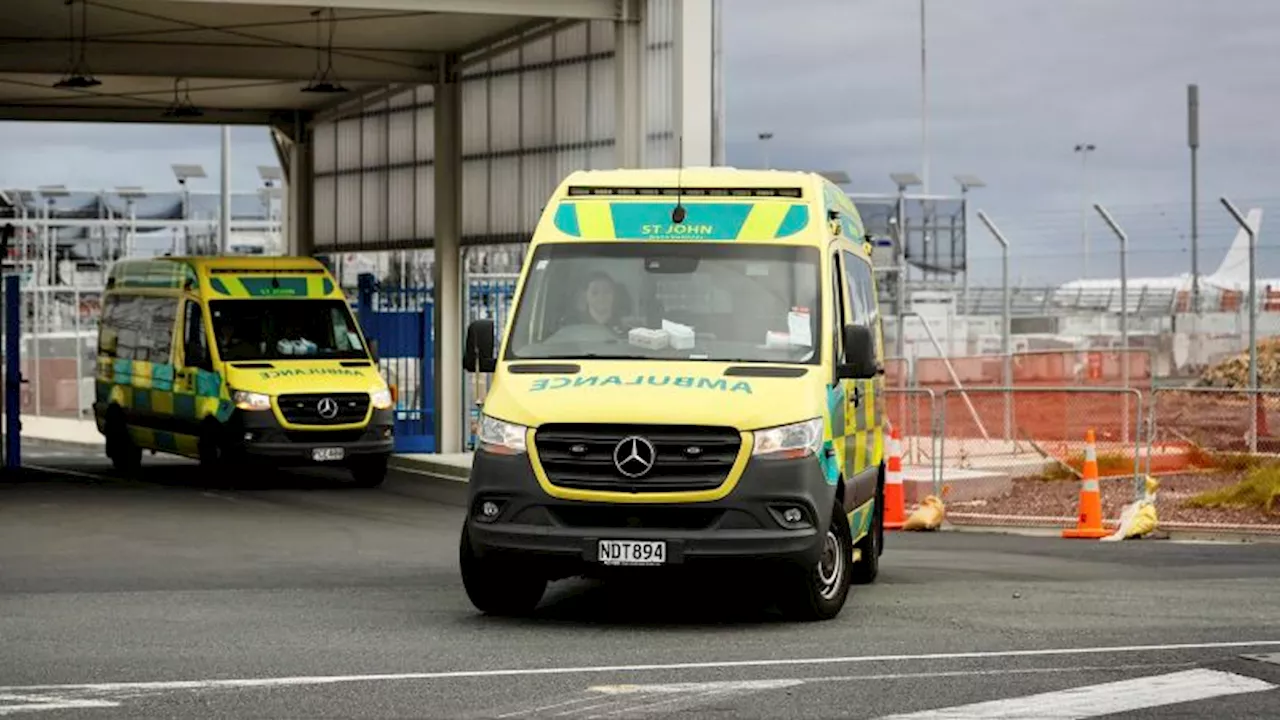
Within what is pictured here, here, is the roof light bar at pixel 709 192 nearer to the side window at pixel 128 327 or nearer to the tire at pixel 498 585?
the tire at pixel 498 585

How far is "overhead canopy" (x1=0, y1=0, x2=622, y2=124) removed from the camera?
94.6ft

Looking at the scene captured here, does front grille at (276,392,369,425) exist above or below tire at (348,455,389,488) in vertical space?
above

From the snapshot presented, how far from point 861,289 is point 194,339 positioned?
13676 millimetres

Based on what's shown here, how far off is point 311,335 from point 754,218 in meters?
14.2

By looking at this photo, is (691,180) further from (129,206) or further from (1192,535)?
(129,206)

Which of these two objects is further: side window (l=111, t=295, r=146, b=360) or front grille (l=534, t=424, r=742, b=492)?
side window (l=111, t=295, r=146, b=360)

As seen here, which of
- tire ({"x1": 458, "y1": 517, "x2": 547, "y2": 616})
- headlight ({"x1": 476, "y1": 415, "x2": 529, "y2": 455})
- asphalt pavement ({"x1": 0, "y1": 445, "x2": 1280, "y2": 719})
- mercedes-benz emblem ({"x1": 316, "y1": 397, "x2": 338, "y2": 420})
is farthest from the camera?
mercedes-benz emblem ({"x1": 316, "y1": 397, "x2": 338, "y2": 420})

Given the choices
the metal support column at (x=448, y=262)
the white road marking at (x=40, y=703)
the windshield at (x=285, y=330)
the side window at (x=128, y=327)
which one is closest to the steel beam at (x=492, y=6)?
the windshield at (x=285, y=330)

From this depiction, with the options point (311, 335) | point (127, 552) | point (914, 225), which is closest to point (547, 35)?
point (311, 335)

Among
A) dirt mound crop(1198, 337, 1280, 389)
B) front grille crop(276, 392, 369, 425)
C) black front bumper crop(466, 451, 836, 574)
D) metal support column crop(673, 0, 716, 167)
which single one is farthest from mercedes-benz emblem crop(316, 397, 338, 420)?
dirt mound crop(1198, 337, 1280, 389)

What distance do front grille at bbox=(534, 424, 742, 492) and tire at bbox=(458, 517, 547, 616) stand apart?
0.83m

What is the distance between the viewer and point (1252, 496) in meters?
22.6

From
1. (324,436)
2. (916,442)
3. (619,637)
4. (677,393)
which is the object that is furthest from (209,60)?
(619,637)

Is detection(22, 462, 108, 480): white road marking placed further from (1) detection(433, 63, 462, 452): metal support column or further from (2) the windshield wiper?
(2) the windshield wiper
